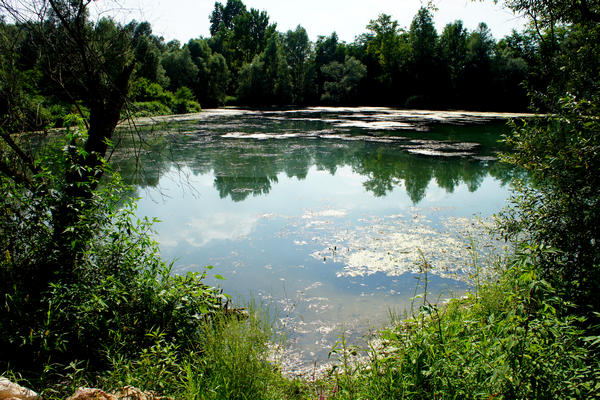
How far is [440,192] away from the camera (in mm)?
9406

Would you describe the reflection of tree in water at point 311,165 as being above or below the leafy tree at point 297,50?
below

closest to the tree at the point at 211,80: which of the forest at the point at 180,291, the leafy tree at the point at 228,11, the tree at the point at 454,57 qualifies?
the tree at the point at 454,57

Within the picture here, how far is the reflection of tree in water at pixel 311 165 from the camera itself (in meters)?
10.1

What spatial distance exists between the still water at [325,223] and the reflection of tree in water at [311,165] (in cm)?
5

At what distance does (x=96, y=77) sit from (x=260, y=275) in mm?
3191

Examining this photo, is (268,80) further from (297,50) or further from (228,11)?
(228,11)

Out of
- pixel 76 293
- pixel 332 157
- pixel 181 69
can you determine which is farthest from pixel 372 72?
pixel 76 293

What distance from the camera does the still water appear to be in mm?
4586

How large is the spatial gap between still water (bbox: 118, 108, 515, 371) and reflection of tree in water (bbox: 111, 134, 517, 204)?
50 millimetres

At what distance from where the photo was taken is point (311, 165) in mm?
12648

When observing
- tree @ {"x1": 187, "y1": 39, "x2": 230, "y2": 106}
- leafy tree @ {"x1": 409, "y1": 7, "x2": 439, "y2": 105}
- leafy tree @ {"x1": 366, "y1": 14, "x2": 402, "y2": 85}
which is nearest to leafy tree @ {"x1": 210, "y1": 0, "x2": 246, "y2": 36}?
leafy tree @ {"x1": 366, "y1": 14, "x2": 402, "y2": 85}

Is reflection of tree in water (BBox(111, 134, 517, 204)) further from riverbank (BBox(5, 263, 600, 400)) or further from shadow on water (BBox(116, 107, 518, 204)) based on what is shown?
riverbank (BBox(5, 263, 600, 400))

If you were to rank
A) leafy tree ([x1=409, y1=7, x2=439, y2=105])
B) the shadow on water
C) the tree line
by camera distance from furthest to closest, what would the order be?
leafy tree ([x1=409, y1=7, x2=439, y2=105])
the tree line
the shadow on water

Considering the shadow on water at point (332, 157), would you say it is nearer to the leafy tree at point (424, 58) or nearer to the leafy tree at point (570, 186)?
the leafy tree at point (570, 186)
